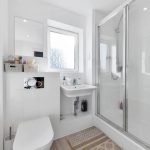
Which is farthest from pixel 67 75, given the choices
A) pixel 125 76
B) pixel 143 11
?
pixel 143 11

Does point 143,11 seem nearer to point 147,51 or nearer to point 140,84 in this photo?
point 147,51

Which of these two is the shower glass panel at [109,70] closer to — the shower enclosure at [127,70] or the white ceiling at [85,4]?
the shower enclosure at [127,70]

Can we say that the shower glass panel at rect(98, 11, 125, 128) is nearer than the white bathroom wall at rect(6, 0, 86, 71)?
No

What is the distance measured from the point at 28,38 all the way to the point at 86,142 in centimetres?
184

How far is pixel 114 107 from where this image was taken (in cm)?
210

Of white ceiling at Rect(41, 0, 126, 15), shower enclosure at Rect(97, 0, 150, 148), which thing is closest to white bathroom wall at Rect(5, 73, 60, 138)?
shower enclosure at Rect(97, 0, 150, 148)

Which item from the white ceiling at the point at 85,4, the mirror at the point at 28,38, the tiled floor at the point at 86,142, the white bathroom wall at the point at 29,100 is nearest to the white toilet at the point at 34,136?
the white bathroom wall at the point at 29,100

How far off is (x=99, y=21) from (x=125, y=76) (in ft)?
4.07

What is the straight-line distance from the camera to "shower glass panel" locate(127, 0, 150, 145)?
1705 mm

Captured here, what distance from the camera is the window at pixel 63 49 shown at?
2.13 m

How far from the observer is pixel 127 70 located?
5.39 ft

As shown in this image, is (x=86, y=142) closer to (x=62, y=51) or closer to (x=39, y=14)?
(x=62, y=51)

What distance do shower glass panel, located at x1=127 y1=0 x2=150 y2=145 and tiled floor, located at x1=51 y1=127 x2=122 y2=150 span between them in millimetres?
445

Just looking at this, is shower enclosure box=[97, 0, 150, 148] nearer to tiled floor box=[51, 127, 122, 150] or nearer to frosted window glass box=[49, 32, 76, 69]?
tiled floor box=[51, 127, 122, 150]
